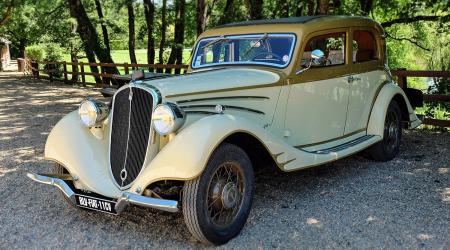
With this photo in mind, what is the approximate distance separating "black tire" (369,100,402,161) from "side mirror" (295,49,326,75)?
1.58 metres

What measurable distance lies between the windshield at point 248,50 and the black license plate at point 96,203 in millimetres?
2165

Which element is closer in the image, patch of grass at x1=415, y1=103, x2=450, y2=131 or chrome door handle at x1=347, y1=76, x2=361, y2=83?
chrome door handle at x1=347, y1=76, x2=361, y2=83

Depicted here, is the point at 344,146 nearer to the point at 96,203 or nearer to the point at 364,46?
the point at 364,46

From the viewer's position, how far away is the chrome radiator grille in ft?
12.9

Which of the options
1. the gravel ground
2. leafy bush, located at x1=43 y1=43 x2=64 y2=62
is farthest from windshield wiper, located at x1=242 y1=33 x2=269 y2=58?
leafy bush, located at x1=43 y1=43 x2=64 y2=62

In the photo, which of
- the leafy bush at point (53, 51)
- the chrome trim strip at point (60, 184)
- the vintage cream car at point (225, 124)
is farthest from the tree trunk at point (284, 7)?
the leafy bush at point (53, 51)

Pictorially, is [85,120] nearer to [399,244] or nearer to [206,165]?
[206,165]

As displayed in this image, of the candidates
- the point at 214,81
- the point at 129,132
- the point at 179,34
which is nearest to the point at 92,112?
the point at 129,132

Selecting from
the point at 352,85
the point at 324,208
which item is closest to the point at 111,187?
the point at 324,208

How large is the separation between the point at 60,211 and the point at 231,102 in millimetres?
1994

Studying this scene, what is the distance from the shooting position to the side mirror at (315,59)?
15.7 feet

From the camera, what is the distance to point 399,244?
3758mm

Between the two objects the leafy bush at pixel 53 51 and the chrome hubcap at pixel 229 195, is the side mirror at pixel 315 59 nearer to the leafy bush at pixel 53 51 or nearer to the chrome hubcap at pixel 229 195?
the chrome hubcap at pixel 229 195

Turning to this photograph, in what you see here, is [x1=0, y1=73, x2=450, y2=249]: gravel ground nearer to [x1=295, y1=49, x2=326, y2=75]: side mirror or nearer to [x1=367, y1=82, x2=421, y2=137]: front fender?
[x1=367, y1=82, x2=421, y2=137]: front fender
